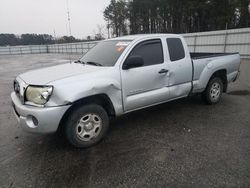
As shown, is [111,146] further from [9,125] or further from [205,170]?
[9,125]

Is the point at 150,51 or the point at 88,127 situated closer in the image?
the point at 88,127

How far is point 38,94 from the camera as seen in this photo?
295cm

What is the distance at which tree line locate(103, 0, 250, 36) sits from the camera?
3092 centimetres

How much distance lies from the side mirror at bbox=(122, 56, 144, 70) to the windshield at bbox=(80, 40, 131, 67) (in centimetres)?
21

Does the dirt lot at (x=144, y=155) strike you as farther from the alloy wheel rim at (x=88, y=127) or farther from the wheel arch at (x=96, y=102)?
the wheel arch at (x=96, y=102)

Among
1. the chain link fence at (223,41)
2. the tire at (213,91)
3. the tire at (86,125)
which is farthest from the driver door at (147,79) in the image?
the chain link fence at (223,41)

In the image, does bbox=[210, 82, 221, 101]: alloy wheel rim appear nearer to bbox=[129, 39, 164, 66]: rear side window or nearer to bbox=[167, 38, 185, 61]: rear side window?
bbox=[167, 38, 185, 61]: rear side window

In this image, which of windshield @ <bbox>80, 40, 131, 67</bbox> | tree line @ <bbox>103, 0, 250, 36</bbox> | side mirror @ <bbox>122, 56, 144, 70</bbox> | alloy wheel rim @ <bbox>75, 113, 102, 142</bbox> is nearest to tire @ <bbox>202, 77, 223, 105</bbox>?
side mirror @ <bbox>122, 56, 144, 70</bbox>

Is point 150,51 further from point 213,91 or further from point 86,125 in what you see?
point 213,91

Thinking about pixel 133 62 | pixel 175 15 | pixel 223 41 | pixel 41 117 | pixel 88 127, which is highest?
pixel 175 15

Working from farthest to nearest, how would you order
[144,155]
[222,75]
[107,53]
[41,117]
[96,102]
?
[222,75] < [107,53] < [96,102] < [144,155] < [41,117]

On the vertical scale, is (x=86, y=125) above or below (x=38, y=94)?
below

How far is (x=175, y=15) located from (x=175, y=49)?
36246 millimetres

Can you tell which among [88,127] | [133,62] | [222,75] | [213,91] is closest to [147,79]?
[133,62]
